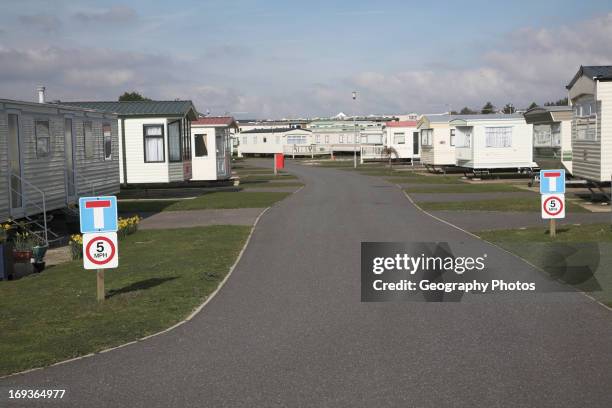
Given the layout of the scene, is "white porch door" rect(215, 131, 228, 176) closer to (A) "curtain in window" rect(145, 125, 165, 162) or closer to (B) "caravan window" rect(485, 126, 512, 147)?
(A) "curtain in window" rect(145, 125, 165, 162)

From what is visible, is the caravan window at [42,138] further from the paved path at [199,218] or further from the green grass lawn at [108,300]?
the green grass lawn at [108,300]

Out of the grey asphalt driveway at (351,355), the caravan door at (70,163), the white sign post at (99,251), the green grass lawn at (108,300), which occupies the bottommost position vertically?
the green grass lawn at (108,300)

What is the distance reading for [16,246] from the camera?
49.1 feet

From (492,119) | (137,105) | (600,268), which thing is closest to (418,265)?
(600,268)

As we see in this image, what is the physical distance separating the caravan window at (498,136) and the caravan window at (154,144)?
17175mm

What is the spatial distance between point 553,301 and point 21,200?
487 inches

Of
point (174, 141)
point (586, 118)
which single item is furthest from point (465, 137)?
point (586, 118)

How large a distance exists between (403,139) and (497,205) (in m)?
38.8

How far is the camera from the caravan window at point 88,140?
74.4 feet

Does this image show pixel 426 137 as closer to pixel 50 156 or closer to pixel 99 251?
pixel 50 156

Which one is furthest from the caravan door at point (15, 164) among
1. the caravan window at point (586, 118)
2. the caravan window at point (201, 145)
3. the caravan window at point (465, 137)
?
the caravan window at point (465, 137)

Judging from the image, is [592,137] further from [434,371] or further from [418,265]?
[434,371]

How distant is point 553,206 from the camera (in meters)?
15.5

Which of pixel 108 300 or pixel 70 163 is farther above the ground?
pixel 70 163
